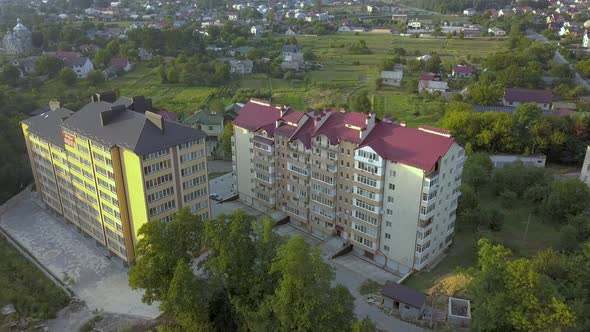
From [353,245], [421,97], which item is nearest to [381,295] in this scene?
[353,245]

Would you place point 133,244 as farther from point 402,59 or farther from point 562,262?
point 402,59

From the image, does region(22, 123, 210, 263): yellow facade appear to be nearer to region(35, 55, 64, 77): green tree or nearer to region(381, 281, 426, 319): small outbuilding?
region(381, 281, 426, 319): small outbuilding

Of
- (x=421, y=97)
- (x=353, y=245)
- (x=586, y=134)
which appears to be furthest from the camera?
(x=421, y=97)

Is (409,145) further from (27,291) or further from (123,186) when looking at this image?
(27,291)

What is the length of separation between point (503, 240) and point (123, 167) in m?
36.5

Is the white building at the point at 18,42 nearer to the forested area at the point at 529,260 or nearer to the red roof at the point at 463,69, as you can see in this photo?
the red roof at the point at 463,69

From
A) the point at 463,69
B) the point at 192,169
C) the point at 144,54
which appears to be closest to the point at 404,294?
the point at 192,169

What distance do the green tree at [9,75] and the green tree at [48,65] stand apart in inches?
228

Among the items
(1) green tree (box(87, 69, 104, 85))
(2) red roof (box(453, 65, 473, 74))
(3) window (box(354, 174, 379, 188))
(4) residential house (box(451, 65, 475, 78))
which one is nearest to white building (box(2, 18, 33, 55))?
(1) green tree (box(87, 69, 104, 85))

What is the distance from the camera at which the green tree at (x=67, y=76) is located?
96.2 m

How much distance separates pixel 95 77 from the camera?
9788 cm

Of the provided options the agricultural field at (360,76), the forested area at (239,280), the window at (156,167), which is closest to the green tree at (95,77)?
the agricultural field at (360,76)

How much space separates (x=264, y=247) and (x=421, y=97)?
2890 inches

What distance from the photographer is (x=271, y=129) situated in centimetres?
4744
